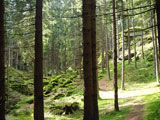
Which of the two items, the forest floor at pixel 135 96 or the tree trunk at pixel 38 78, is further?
the forest floor at pixel 135 96

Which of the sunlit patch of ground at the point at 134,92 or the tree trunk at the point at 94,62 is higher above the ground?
the tree trunk at the point at 94,62

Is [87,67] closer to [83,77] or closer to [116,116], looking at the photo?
[83,77]

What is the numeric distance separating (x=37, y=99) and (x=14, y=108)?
7.04 meters

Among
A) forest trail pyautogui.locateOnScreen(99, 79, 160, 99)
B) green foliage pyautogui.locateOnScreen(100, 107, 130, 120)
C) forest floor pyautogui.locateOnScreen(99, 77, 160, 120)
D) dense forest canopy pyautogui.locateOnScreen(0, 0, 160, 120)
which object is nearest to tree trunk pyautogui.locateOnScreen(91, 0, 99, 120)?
dense forest canopy pyautogui.locateOnScreen(0, 0, 160, 120)

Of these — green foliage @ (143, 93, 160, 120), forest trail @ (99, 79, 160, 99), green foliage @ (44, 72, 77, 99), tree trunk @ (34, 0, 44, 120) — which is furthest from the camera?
green foliage @ (44, 72, 77, 99)

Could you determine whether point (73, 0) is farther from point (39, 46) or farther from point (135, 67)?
point (39, 46)

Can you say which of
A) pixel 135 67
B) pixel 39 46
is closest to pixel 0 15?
pixel 39 46

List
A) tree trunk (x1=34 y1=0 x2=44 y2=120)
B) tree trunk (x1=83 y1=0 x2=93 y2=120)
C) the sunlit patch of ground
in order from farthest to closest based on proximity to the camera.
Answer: the sunlit patch of ground
tree trunk (x1=34 y1=0 x2=44 y2=120)
tree trunk (x1=83 y1=0 x2=93 y2=120)

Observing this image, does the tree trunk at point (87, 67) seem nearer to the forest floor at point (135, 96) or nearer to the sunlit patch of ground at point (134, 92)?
the forest floor at point (135, 96)

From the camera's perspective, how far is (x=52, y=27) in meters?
33.4

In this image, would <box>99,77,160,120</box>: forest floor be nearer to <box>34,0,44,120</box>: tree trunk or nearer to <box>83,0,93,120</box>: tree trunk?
<box>83,0,93,120</box>: tree trunk

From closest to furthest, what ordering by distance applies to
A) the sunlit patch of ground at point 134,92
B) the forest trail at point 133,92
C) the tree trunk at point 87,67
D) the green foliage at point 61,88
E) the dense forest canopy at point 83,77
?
1. the tree trunk at point 87,67
2. the dense forest canopy at point 83,77
3. the sunlit patch of ground at point 134,92
4. the forest trail at point 133,92
5. the green foliage at point 61,88

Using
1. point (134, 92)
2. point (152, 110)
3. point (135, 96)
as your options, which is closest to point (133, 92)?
point (134, 92)

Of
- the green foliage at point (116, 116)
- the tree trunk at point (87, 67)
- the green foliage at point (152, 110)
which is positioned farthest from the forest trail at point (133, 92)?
the tree trunk at point (87, 67)
